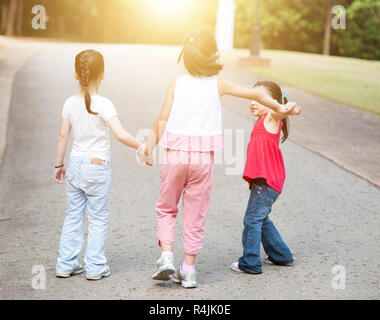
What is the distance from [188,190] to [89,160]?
0.69 meters

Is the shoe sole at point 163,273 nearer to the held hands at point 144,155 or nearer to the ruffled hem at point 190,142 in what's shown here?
the held hands at point 144,155

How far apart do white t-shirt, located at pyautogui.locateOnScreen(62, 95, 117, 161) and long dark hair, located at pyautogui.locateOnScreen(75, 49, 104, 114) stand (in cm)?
7

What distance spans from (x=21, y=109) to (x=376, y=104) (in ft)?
26.3

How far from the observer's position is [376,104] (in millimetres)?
14375

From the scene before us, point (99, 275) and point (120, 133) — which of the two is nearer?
point (120, 133)

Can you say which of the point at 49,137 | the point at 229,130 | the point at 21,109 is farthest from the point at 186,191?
the point at 21,109

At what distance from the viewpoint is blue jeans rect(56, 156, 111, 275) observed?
13.5ft

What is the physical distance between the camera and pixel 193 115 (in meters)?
3.99

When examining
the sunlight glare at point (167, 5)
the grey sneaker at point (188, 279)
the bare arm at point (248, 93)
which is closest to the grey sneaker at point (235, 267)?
the grey sneaker at point (188, 279)

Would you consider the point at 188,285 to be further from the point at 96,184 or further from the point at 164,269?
the point at 96,184

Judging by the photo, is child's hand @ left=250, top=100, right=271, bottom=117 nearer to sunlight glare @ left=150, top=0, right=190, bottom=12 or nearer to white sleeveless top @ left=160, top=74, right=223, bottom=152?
white sleeveless top @ left=160, top=74, right=223, bottom=152

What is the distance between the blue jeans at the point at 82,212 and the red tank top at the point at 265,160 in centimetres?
102

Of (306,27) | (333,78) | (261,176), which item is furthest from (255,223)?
(306,27)

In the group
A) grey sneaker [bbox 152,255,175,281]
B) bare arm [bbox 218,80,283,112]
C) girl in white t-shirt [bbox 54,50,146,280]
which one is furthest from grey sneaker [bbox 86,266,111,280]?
bare arm [bbox 218,80,283,112]
